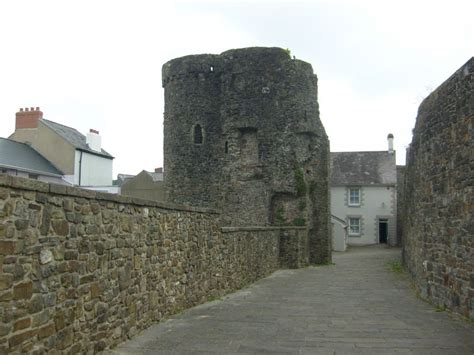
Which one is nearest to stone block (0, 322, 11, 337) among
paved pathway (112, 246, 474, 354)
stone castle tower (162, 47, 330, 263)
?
paved pathway (112, 246, 474, 354)

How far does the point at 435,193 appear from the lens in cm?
1118

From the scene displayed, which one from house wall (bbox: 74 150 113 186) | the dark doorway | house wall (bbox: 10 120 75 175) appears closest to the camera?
house wall (bbox: 10 120 75 175)

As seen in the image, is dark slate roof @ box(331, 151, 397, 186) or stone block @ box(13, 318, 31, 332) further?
dark slate roof @ box(331, 151, 397, 186)

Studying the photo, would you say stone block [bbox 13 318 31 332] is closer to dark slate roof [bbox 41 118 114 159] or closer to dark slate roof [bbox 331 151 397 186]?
dark slate roof [bbox 41 118 114 159]

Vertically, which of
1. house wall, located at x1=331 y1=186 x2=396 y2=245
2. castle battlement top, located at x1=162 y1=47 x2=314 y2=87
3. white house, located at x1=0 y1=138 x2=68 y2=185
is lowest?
house wall, located at x1=331 y1=186 x2=396 y2=245

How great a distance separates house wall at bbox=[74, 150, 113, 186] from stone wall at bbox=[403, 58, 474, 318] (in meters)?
27.9

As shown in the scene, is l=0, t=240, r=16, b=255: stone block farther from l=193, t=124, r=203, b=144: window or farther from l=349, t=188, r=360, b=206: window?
l=349, t=188, r=360, b=206: window

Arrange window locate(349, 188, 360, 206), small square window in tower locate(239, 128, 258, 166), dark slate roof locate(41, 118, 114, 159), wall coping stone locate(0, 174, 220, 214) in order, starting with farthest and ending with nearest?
window locate(349, 188, 360, 206) < dark slate roof locate(41, 118, 114, 159) < small square window in tower locate(239, 128, 258, 166) < wall coping stone locate(0, 174, 220, 214)

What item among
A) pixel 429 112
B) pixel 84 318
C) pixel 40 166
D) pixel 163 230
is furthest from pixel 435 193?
Answer: pixel 40 166

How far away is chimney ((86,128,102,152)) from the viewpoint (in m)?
39.3

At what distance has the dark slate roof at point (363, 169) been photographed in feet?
145

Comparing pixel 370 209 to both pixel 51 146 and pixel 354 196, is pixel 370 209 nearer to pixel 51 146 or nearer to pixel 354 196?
pixel 354 196

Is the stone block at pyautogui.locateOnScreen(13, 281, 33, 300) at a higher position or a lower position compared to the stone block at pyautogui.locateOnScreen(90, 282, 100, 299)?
higher

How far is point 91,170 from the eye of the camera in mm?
38656
